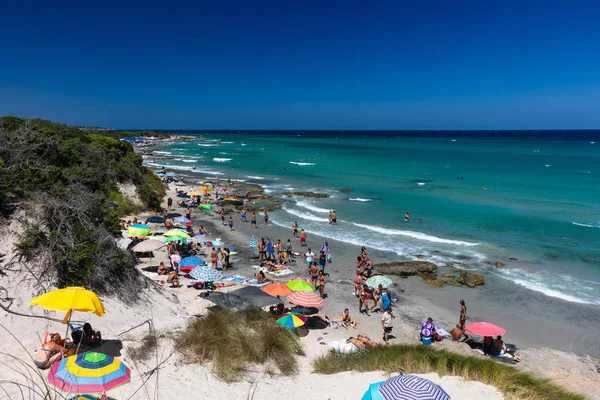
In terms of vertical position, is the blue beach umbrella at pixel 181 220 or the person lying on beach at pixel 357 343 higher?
the blue beach umbrella at pixel 181 220

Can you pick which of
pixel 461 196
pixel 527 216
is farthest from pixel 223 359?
pixel 461 196

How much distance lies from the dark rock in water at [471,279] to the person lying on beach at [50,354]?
1576 cm

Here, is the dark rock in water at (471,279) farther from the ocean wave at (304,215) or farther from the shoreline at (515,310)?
the ocean wave at (304,215)

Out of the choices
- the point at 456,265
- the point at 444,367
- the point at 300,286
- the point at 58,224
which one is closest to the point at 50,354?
the point at 58,224

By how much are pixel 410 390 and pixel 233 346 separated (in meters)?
4.24

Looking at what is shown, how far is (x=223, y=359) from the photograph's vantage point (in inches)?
347

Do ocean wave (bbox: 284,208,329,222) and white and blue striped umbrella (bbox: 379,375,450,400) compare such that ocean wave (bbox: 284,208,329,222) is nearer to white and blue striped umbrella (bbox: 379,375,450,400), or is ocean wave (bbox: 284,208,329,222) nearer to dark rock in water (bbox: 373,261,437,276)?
dark rock in water (bbox: 373,261,437,276)

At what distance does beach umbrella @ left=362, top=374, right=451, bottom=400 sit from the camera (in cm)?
666

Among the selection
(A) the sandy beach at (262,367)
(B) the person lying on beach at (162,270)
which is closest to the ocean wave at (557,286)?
(A) the sandy beach at (262,367)

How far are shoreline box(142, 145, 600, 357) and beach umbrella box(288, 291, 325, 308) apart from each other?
319 cm

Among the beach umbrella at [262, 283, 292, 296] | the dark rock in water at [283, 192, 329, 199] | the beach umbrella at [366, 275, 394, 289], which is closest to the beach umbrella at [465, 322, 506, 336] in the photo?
the beach umbrella at [366, 275, 394, 289]

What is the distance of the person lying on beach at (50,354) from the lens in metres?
7.65

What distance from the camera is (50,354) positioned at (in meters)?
7.79

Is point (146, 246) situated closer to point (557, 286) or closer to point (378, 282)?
point (378, 282)
